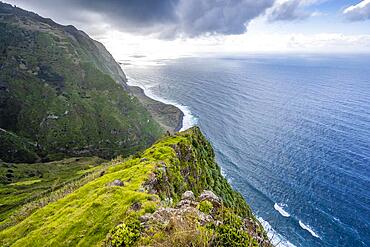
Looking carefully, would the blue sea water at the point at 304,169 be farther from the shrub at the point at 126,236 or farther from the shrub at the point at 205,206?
the shrub at the point at 126,236

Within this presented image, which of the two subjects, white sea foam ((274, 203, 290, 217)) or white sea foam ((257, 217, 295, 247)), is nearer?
white sea foam ((257, 217, 295, 247))

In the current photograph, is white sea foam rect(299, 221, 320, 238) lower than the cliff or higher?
lower

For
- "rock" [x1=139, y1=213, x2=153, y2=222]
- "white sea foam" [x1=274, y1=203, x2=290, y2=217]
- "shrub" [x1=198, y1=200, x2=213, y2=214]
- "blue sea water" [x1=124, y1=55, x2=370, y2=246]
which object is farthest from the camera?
"white sea foam" [x1=274, y1=203, x2=290, y2=217]

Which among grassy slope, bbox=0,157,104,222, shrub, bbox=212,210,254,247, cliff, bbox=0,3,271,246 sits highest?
shrub, bbox=212,210,254,247

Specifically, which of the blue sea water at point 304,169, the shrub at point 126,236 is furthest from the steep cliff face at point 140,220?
the blue sea water at point 304,169

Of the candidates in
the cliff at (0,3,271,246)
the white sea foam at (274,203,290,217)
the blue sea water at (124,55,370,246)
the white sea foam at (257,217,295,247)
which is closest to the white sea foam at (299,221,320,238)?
the blue sea water at (124,55,370,246)

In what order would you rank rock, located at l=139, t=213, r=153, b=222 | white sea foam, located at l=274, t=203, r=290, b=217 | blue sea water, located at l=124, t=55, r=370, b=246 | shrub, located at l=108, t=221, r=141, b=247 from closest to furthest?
shrub, located at l=108, t=221, r=141, b=247, rock, located at l=139, t=213, r=153, b=222, blue sea water, located at l=124, t=55, r=370, b=246, white sea foam, located at l=274, t=203, r=290, b=217

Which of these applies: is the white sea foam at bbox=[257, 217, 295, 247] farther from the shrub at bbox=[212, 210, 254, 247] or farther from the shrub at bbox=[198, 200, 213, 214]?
the shrub at bbox=[212, 210, 254, 247]

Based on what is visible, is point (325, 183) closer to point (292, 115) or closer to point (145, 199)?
point (292, 115)

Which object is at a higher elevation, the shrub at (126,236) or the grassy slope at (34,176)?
the shrub at (126,236)

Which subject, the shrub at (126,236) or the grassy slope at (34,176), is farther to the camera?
the grassy slope at (34,176)

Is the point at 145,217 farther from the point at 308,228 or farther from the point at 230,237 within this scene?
the point at 308,228

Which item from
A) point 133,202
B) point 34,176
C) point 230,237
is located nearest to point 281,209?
point 133,202
